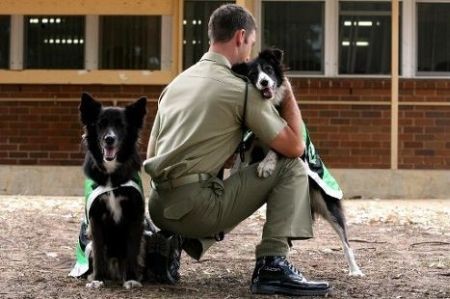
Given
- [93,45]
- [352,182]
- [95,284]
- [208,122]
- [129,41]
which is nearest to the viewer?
[208,122]

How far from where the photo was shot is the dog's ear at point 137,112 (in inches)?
184

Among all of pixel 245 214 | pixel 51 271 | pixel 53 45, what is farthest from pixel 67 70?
pixel 245 214

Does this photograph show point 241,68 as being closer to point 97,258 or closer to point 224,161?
point 224,161

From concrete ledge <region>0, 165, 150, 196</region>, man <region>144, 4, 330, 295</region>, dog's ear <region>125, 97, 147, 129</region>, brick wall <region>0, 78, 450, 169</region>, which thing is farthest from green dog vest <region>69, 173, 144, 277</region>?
concrete ledge <region>0, 165, 150, 196</region>

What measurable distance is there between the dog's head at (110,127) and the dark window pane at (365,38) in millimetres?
7704

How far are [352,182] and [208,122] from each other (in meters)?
7.69

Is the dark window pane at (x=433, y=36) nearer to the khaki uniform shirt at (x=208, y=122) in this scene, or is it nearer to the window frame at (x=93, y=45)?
the window frame at (x=93, y=45)

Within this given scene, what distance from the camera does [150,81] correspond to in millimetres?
11945

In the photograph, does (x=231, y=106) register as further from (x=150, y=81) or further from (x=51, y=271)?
(x=150, y=81)

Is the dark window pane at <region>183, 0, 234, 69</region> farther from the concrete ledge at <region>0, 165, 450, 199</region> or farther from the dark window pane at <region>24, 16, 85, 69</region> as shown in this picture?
the concrete ledge at <region>0, 165, 450, 199</region>

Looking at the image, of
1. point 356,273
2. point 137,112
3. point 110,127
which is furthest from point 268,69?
point 356,273

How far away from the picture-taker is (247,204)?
4492 mm

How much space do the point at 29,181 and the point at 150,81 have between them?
2.35 metres

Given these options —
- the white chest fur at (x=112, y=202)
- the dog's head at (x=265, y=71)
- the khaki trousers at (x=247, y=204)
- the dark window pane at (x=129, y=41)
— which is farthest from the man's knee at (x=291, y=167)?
the dark window pane at (x=129, y=41)
